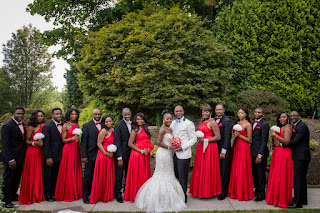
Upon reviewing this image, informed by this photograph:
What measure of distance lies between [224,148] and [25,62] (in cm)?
2383

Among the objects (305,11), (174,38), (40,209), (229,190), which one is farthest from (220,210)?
(305,11)

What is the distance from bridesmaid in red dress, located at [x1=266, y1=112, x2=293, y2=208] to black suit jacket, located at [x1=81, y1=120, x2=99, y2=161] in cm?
400

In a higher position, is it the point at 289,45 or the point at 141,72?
the point at 289,45

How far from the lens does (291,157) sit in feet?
18.3

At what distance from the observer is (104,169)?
5832mm

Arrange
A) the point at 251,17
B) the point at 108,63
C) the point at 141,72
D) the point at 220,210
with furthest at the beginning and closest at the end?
the point at 251,17, the point at 108,63, the point at 141,72, the point at 220,210

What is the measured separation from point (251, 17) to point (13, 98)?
2176cm

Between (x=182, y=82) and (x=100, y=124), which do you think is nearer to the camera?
(x=100, y=124)

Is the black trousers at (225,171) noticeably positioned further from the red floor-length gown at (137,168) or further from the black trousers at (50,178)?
the black trousers at (50,178)


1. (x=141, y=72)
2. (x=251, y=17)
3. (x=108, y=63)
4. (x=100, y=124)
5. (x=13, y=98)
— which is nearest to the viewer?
(x=100, y=124)

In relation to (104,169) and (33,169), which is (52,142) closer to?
(33,169)

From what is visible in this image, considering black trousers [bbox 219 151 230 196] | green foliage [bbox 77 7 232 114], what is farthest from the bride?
green foliage [bbox 77 7 232 114]

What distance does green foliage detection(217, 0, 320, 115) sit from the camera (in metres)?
12.8

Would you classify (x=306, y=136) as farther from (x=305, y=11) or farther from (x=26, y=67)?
(x=26, y=67)
